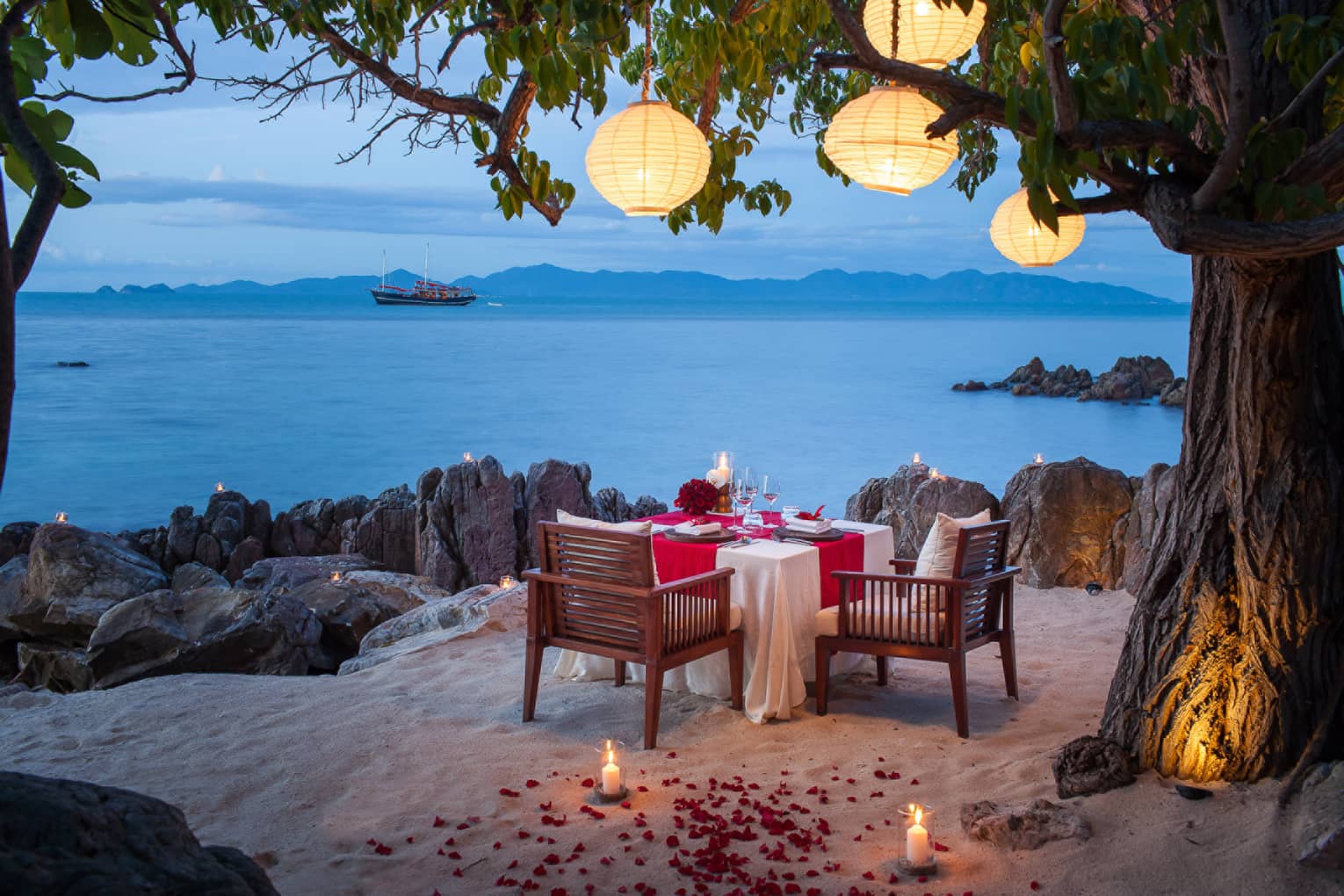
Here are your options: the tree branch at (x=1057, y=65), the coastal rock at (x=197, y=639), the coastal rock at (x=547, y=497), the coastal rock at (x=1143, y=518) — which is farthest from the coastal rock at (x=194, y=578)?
the tree branch at (x=1057, y=65)

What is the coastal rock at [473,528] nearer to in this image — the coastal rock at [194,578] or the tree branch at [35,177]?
the coastal rock at [194,578]

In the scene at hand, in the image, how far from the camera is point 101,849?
1593 mm

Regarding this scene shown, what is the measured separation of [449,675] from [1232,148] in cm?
372

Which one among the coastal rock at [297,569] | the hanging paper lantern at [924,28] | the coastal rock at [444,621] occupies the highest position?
the hanging paper lantern at [924,28]

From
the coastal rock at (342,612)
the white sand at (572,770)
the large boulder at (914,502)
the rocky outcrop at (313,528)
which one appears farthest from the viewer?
the rocky outcrop at (313,528)

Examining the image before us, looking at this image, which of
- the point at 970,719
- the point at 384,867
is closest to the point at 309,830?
the point at 384,867

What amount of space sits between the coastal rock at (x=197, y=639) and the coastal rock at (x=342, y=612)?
281 mm

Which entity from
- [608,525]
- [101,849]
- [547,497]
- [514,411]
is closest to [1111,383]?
[514,411]

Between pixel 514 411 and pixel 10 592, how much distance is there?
45.3ft

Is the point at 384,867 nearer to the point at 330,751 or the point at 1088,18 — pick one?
the point at 330,751

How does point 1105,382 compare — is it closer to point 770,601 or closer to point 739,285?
point 770,601

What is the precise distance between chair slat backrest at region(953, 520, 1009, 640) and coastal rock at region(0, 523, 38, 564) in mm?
7129

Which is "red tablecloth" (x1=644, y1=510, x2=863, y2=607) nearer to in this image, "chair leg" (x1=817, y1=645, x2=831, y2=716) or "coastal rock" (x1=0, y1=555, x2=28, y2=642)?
"chair leg" (x1=817, y1=645, x2=831, y2=716)

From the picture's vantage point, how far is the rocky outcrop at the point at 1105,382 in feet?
59.3
